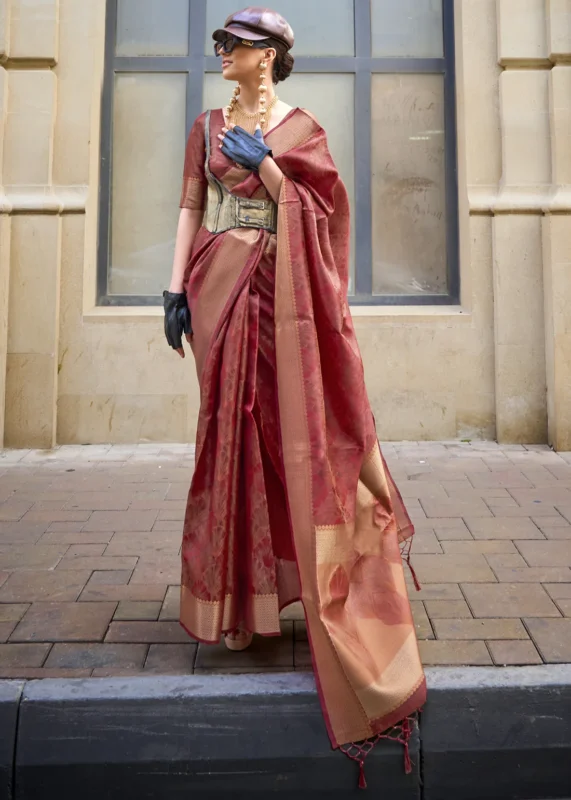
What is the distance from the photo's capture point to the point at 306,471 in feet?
6.35

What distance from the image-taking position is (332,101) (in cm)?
A: 600

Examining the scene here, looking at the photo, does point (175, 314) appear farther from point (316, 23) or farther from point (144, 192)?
point (316, 23)

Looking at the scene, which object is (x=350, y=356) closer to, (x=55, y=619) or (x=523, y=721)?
(x=523, y=721)

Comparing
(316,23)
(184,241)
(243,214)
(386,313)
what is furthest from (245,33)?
(316,23)

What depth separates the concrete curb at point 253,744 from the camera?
5.81 ft

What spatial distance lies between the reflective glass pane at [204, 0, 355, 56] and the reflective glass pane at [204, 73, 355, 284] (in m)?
0.24

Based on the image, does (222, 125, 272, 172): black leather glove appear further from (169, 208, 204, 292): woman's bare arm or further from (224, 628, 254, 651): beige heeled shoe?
(224, 628, 254, 651): beige heeled shoe

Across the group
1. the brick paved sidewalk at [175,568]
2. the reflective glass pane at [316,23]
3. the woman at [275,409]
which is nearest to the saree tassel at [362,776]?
the woman at [275,409]

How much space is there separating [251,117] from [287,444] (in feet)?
3.61

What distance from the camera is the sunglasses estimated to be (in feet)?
7.00

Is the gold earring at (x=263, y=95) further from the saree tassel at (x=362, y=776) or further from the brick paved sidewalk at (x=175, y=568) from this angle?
the saree tassel at (x=362, y=776)

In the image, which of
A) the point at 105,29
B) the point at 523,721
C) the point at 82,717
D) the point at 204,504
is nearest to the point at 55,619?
the point at 82,717

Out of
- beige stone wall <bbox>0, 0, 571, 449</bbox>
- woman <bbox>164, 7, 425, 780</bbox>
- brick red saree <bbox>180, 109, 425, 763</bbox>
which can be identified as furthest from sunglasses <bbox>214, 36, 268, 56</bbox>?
beige stone wall <bbox>0, 0, 571, 449</bbox>

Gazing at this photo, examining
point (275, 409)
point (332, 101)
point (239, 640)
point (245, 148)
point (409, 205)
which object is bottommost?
point (239, 640)
